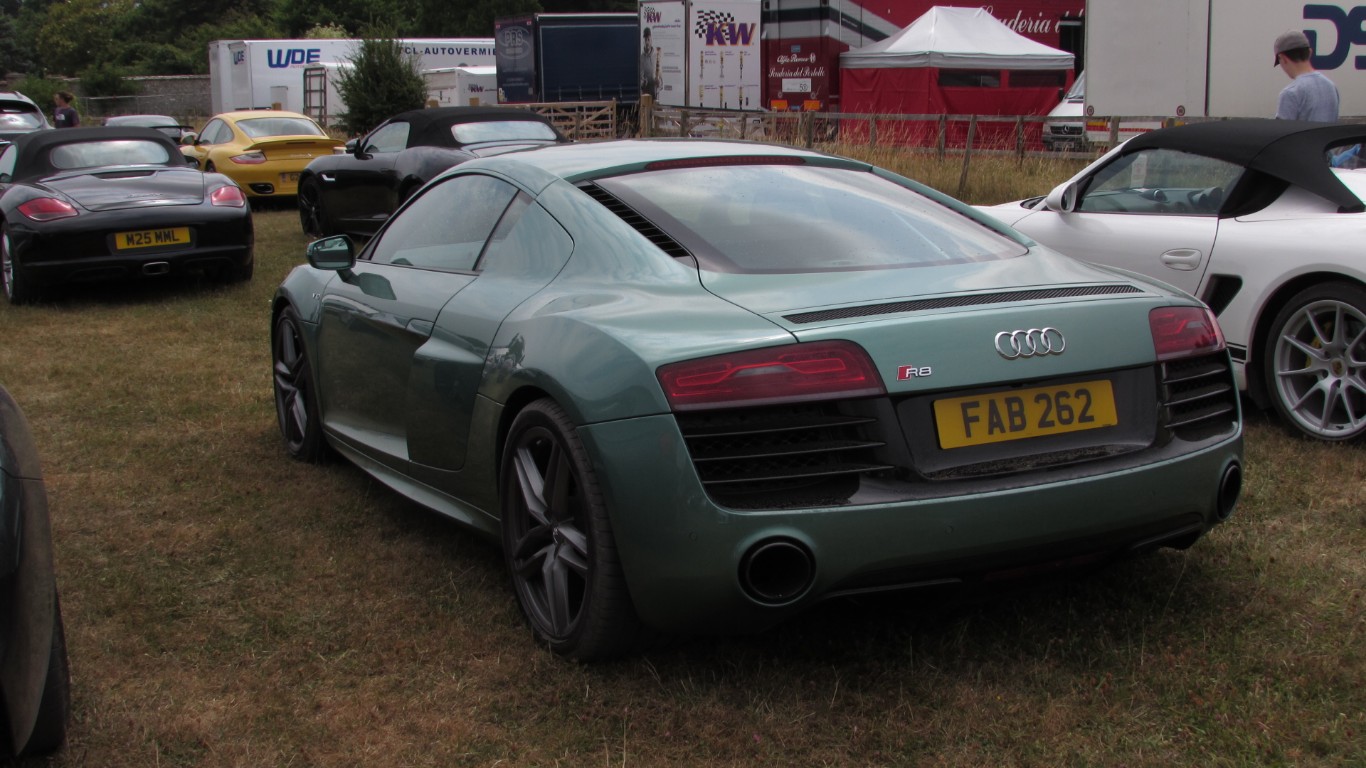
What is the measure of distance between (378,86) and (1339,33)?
47.1 ft

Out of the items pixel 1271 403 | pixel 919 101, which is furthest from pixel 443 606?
pixel 919 101

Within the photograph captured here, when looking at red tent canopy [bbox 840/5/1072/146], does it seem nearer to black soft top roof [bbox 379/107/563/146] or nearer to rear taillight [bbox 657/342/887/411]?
black soft top roof [bbox 379/107/563/146]

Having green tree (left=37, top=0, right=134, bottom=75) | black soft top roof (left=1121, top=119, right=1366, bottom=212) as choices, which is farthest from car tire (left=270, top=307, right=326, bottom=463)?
green tree (left=37, top=0, right=134, bottom=75)

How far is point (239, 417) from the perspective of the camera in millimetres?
6277

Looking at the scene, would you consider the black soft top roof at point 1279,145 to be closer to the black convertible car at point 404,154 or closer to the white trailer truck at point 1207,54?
the black convertible car at point 404,154

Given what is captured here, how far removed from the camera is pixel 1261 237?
211 inches

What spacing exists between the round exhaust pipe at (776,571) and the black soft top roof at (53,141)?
9140 millimetres

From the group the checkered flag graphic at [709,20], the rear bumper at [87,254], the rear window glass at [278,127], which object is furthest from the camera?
the checkered flag graphic at [709,20]

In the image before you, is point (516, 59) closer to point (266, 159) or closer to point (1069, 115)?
point (1069, 115)

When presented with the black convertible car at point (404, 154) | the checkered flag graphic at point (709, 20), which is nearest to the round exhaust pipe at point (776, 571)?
the black convertible car at point (404, 154)

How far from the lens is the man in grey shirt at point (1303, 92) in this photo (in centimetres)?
806

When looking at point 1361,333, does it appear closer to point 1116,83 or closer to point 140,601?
point 140,601

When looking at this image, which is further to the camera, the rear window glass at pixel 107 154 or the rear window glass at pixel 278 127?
the rear window glass at pixel 278 127

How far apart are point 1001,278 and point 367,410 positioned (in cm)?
227
